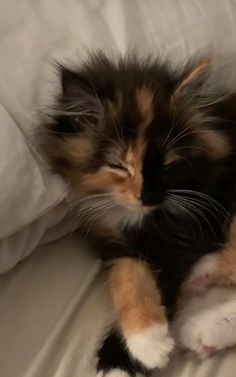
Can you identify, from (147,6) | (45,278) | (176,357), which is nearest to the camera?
(176,357)

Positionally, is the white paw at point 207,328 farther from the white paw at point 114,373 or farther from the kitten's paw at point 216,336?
the white paw at point 114,373

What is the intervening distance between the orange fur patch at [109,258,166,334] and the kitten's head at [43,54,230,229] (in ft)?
0.34

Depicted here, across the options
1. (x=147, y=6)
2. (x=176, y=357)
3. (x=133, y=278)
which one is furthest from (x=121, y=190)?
(x=147, y=6)

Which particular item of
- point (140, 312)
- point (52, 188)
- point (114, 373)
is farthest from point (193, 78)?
point (114, 373)

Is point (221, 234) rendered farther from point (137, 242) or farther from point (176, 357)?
point (176, 357)

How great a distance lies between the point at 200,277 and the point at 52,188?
359 millimetres

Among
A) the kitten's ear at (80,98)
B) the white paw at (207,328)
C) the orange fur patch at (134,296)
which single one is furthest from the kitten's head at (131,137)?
the white paw at (207,328)

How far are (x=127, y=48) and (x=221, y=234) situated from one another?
0.46m

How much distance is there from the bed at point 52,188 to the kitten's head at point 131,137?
0.06 m

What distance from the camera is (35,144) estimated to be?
112cm

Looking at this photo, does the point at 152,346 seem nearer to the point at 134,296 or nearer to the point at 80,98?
the point at 134,296

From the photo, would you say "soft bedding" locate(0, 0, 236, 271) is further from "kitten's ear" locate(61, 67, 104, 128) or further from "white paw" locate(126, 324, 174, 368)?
"white paw" locate(126, 324, 174, 368)

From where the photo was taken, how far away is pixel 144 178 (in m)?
1.05

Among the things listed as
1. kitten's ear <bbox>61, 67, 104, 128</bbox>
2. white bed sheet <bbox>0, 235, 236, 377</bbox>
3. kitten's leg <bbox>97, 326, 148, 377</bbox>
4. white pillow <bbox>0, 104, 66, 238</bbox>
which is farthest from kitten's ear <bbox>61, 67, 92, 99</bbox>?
kitten's leg <bbox>97, 326, 148, 377</bbox>
